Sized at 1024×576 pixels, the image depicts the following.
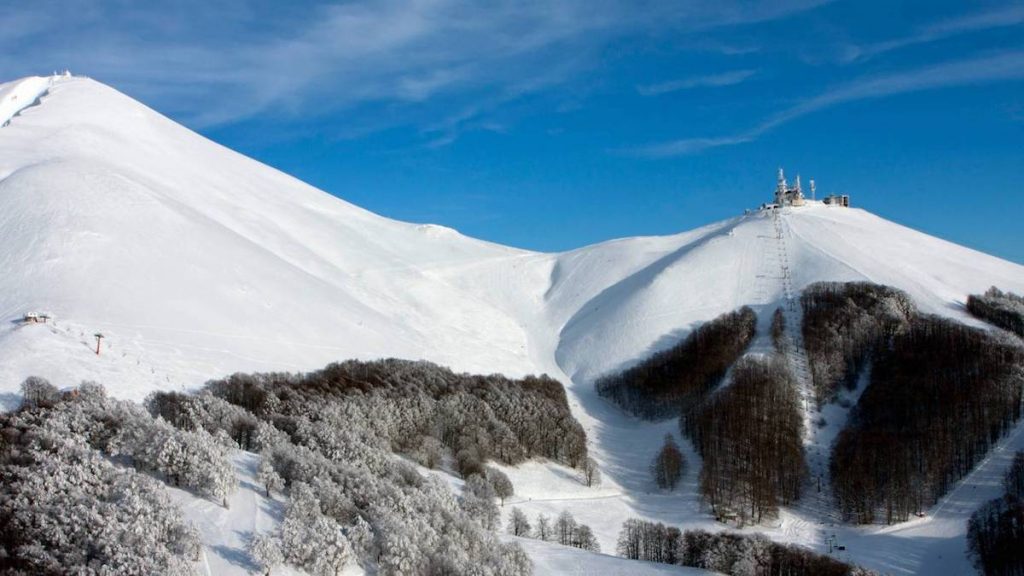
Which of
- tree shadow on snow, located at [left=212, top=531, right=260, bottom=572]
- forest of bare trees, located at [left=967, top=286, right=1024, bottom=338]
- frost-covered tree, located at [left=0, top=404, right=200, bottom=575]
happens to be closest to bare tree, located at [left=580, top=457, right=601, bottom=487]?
tree shadow on snow, located at [left=212, top=531, right=260, bottom=572]

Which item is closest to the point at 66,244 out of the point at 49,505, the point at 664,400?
the point at 49,505

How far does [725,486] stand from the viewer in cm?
6844

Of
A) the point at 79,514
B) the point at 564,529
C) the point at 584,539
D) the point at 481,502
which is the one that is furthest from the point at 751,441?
the point at 79,514

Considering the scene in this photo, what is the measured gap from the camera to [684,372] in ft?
309

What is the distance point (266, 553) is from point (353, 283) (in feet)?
259

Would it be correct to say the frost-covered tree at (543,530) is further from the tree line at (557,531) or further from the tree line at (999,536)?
the tree line at (999,536)

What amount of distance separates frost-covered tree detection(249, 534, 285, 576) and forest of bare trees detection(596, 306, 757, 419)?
58077mm

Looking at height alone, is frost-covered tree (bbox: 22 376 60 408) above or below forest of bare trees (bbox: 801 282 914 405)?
below

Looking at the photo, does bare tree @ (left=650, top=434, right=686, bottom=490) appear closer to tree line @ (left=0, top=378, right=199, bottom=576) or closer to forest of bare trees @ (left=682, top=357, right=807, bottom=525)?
forest of bare trees @ (left=682, top=357, right=807, bottom=525)

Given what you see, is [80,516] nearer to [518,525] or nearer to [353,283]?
[518,525]

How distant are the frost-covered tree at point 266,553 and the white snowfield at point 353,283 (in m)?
15.3

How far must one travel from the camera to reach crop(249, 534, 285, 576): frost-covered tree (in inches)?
1347

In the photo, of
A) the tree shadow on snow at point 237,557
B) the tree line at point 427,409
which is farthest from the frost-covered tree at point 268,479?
the tree line at point 427,409

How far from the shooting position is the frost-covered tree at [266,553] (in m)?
34.2
